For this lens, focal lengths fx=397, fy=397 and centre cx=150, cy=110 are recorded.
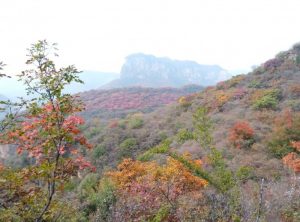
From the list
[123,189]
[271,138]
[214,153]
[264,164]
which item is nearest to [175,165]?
[123,189]

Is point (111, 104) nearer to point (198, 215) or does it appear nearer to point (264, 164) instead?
point (264, 164)

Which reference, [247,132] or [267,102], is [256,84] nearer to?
[267,102]

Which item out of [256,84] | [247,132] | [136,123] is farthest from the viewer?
[256,84]

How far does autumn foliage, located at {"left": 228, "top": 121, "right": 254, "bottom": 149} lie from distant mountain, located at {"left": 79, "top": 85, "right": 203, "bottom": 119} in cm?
2928

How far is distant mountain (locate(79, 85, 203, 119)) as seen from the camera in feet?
180

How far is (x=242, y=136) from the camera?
21188 mm

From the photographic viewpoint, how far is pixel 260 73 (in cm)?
3912

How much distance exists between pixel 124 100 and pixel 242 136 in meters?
41.7

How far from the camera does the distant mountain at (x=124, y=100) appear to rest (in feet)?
180

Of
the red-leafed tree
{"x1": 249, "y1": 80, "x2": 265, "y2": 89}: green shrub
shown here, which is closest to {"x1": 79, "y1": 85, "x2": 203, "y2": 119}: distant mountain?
{"x1": 249, "y1": 80, "x2": 265, "y2": 89}: green shrub

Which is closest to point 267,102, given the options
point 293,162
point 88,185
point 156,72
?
point 293,162

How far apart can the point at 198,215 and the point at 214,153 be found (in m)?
4.46

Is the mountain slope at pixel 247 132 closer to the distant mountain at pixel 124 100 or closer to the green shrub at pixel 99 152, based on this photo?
the green shrub at pixel 99 152

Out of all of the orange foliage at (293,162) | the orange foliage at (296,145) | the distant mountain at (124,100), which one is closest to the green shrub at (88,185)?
the orange foliage at (293,162)
